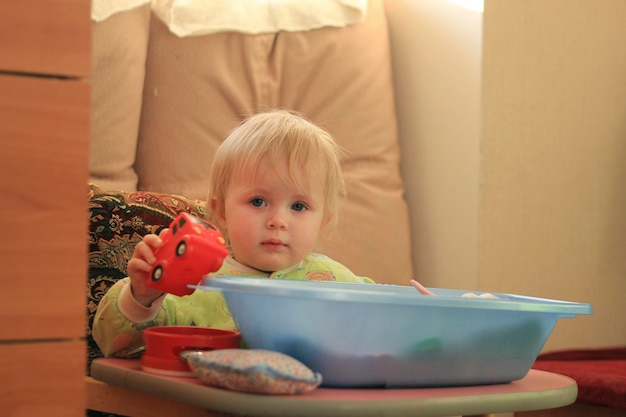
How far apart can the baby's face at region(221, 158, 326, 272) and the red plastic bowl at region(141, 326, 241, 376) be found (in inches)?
10.4

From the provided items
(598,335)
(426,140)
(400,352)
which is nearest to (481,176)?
(426,140)

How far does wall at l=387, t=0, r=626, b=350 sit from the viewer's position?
5.97 ft

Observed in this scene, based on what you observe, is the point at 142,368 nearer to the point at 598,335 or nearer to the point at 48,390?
the point at 48,390

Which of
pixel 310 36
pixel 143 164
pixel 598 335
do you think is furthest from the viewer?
pixel 598 335

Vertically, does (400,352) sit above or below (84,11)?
below

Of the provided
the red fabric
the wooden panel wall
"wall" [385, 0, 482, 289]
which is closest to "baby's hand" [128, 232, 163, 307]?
the wooden panel wall

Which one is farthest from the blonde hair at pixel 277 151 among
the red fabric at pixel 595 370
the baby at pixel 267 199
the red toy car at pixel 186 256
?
the red fabric at pixel 595 370

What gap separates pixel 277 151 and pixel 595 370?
737 mm

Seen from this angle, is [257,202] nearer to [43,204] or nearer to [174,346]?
[174,346]

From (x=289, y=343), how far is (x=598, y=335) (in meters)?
1.42

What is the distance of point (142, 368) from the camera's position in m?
0.87

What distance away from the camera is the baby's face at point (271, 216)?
1106 mm

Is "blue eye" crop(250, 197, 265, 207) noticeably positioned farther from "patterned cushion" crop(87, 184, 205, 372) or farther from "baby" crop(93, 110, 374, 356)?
"patterned cushion" crop(87, 184, 205, 372)

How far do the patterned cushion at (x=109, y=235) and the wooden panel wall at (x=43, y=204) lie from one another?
0.49 meters
